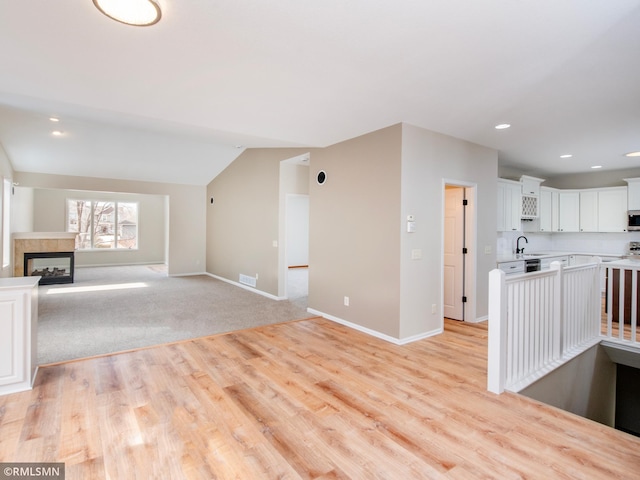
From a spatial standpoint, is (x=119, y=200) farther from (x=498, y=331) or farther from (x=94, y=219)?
(x=498, y=331)

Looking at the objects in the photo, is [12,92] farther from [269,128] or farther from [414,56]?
[414,56]

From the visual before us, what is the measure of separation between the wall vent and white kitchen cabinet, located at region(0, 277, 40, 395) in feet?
14.4

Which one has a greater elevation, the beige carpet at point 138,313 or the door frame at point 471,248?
the door frame at point 471,248

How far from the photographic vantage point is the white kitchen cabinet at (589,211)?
6863mm

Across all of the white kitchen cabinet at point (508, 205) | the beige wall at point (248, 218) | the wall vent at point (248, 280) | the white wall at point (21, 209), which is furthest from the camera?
the white wall at point (21, 209)

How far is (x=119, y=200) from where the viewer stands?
11117 mm

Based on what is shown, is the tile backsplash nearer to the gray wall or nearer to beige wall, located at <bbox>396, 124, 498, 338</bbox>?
the gray wall

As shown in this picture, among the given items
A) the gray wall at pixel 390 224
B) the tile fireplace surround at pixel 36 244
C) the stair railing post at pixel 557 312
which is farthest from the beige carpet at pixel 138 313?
the stair railing post at pixel 557 312

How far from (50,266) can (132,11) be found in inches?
323

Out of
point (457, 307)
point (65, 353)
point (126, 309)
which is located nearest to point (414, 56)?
point (457, 307)

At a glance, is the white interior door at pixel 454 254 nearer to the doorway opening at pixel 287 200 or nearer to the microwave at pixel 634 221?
the doorway opening at pixel 287 200

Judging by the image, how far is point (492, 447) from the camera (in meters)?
2.07

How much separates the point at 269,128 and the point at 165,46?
1.70 metres

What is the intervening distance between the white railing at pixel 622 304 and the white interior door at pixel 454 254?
167 cm
